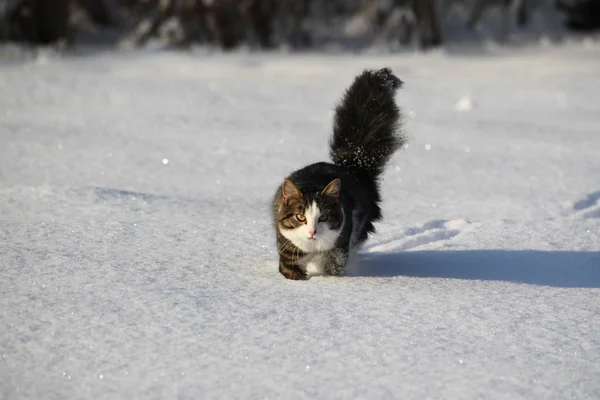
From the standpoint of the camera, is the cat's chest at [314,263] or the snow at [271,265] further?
the cat's chest at [314,263]

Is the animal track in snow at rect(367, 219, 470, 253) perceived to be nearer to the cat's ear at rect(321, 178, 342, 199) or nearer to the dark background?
the cat's ear at rect(321, 178, 342, 199)

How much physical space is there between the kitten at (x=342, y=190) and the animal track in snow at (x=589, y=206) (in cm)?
145

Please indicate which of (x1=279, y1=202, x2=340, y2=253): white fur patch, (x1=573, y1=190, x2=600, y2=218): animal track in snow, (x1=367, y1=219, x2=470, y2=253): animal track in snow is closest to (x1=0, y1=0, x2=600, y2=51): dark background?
(x1=573, y1=190, x2=600, y2=218): animal track in snow

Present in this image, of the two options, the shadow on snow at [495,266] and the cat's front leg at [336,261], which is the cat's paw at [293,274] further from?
the shadow on snow at [495,266]

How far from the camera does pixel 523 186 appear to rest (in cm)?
622

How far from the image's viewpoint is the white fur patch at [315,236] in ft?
12.9

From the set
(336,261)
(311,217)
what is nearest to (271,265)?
(336,261)

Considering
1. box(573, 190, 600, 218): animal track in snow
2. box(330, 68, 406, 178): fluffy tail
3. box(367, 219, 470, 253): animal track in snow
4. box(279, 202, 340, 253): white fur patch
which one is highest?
box(330, 68, 406, 178): fluffy tail

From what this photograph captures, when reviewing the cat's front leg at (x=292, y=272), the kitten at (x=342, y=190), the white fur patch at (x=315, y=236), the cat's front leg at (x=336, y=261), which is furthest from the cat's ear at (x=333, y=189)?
the cat's front leg at (x=292, y=272)

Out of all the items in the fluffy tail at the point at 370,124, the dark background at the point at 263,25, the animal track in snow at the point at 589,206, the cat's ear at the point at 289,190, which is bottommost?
the dark background at the point at 263,25

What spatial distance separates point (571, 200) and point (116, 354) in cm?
361

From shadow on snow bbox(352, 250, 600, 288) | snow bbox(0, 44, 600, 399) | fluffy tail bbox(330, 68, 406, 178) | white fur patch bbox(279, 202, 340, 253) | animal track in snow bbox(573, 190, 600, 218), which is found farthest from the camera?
animal track in snow bbox(573, 190, 600, 218)

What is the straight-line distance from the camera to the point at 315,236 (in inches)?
155

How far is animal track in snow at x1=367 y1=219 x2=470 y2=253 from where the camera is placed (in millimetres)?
4809
